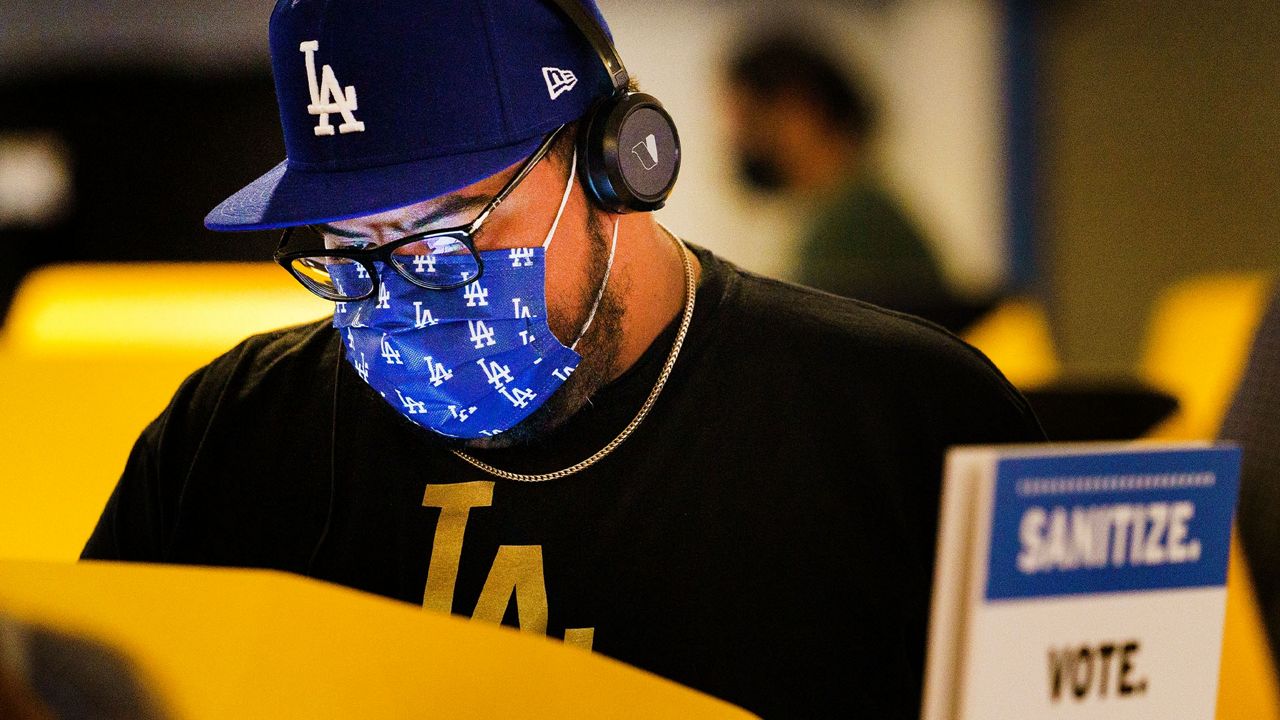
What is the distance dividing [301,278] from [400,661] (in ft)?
2.58

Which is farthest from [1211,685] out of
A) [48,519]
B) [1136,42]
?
[1136,42]

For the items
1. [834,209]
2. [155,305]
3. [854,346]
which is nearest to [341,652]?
[854,346]

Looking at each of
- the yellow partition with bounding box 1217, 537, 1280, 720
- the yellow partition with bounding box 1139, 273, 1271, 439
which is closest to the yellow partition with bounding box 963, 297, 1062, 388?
the yellow partition with bounding box 1139, 273, 1271, 439

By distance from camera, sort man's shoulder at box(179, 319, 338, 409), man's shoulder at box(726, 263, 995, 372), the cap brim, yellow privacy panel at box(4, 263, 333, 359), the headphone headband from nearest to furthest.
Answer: the cap brim
the headphone headband
man's shoulder at box(726, 263, 995, 372)
man's shoulder at box(179, 319, 338, 409)
yellow privacy panel at box(4, 263, 333, 359)

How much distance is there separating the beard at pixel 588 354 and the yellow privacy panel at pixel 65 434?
3.00 feet

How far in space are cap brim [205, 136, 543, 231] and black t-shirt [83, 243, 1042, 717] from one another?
0.27 m

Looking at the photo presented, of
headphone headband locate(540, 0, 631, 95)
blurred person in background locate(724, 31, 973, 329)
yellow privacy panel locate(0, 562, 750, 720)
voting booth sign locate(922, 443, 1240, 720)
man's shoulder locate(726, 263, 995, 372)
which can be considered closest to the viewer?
yellow privacy panel locate(0, 562, 750, 720)

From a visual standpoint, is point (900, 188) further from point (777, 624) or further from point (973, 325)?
point (777, 624)

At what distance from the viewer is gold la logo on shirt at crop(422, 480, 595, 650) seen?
1.21 m

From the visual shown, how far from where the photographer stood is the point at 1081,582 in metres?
0.73

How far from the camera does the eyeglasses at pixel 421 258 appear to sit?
3.83 feet

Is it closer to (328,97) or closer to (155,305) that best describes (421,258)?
(328,97)

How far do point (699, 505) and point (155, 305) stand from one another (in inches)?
86.1

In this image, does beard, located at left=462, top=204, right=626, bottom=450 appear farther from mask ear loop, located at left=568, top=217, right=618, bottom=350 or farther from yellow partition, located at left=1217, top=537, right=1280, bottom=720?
yellow partition, located at left=1217, top=537, right=1280, bottom=720
